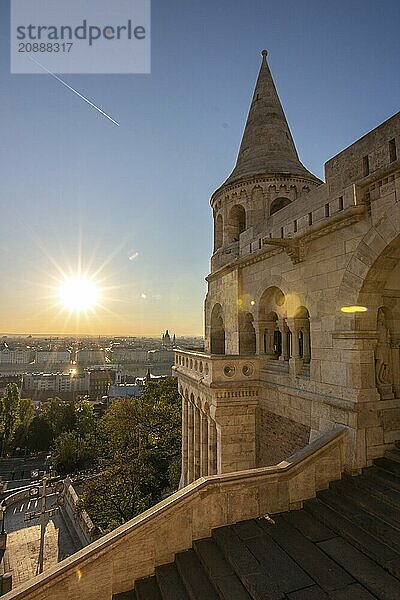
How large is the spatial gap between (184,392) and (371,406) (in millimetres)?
8100

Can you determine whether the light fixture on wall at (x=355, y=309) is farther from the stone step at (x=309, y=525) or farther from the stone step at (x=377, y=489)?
the stone step at (x=309, y=525)

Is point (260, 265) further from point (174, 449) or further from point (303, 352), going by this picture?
point (174, 449)

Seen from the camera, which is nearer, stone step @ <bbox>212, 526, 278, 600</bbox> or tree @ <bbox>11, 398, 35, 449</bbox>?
stone step @ <bbox>212, 526, 278, 600</bbox>

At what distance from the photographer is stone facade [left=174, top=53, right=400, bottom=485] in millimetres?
6848

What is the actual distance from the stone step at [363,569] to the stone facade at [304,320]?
1983 millimetres

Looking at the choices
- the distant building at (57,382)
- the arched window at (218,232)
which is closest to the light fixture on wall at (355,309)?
the arched window at (218,232)

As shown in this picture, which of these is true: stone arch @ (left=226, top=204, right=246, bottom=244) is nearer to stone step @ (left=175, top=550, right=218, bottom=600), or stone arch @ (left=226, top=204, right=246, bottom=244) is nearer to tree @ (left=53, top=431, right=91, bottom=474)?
stone step @ (left=175, top=550, right=218, bottom=600)

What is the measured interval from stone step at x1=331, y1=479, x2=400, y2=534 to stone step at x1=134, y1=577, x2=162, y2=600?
10.5ft

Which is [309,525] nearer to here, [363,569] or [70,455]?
[363,569]

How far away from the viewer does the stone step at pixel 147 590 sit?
4.68 metres

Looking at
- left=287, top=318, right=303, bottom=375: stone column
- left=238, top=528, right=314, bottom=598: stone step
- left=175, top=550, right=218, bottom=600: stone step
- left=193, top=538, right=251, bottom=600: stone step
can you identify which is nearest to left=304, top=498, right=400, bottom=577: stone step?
left=238, top=528, right=314, bottom=598: stone step

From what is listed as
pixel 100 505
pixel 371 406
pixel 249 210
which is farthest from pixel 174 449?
pixel 371 406

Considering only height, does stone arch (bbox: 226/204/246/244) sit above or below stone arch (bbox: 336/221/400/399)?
above

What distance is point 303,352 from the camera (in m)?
9.58
